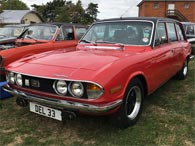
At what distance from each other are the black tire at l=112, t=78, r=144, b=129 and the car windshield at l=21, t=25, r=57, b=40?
395 centimetres

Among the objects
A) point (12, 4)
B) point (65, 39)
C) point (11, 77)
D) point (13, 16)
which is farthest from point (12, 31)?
point (12, 4)

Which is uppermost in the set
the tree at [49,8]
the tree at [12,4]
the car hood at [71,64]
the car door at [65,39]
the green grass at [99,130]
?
the tree at [12,4]

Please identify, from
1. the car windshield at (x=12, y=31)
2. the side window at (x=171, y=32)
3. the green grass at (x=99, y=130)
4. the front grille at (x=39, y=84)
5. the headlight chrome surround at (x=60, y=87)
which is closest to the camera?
the headlight chrome surround at (x=60, y=87)

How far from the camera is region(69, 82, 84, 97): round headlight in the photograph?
3129 mm

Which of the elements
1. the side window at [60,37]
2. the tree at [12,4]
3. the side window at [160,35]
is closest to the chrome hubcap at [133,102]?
the side window at [160,35]

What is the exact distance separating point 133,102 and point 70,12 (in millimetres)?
47262

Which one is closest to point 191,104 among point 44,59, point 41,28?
point 44,59

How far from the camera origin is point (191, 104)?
16.0 feet

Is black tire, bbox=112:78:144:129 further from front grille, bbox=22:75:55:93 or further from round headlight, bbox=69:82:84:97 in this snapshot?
front grille, bbox=22:75:55:93

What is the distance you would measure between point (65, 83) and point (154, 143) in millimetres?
1441

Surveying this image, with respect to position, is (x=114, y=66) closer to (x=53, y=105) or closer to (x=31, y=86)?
(x=53, y=105)

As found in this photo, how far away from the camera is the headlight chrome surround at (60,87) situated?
322cm

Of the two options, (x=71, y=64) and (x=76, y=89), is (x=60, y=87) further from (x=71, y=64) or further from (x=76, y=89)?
(x=71, y=64)

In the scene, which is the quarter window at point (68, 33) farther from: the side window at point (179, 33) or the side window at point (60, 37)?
the side window at point (179, 33)
